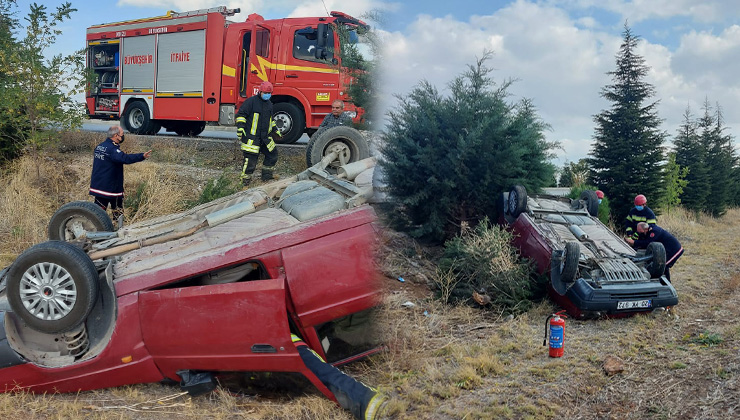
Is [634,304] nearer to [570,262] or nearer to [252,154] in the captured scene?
[570,262]

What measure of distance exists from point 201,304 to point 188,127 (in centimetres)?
1130

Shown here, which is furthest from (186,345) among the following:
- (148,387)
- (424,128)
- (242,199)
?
(424,128)

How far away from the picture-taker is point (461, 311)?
7988 mm

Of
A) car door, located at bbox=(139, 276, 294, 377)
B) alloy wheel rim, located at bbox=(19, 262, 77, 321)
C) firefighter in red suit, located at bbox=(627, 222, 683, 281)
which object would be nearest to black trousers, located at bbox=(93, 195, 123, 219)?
alloy wheel rim, located at bbox=(19, 262, 77, 321)

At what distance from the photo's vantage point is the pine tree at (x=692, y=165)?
2511cm

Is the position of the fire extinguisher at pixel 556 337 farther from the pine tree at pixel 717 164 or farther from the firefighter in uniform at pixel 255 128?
the pine tree at pixel 717 164

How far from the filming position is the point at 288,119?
39.9ft

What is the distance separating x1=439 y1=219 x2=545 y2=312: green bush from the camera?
8.31 metres

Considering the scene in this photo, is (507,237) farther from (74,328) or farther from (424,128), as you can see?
(74,328)

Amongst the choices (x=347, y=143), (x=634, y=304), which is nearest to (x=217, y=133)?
(x=347, y=143)

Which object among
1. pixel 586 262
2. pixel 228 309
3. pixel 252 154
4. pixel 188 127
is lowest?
pixel 586 262

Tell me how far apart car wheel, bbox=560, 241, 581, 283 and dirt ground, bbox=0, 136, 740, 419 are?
583 mm

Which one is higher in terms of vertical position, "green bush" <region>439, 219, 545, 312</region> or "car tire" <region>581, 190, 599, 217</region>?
"car tire" <region>581, 190, 599, 217</region>

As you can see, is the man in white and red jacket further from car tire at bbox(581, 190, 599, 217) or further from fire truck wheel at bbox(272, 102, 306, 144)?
car tire at bbox(581, 190, 599, 217)
